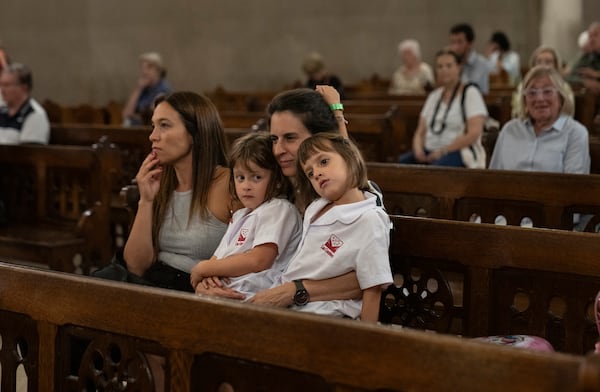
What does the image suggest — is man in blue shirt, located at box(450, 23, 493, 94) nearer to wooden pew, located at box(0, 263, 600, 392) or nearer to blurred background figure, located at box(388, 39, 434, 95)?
blurred background figure, located at box(388, 39, 434, 95)

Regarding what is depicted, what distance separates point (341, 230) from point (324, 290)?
0.19 metres

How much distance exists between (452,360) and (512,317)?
126 centimetres

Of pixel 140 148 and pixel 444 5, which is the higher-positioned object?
pixel 444 5

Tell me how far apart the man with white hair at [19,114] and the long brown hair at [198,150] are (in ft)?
10.5

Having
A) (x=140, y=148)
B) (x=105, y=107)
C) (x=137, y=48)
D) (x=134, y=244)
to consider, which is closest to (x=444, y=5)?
(x=137, y=48)

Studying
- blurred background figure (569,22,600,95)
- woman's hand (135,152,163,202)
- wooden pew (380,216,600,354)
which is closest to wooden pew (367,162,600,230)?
wooden pew (380,216,600,354)

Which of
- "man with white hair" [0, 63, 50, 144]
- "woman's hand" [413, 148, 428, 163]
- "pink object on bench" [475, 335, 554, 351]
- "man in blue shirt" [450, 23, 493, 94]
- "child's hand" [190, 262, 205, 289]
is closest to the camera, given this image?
"pink object on bench" [475, 335, 554, 351]

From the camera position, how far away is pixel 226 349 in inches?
90.4

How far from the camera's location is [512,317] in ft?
10.2

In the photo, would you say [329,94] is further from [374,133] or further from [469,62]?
[469,62]

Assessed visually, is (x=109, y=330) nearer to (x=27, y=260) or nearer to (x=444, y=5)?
(x=27, y=260)

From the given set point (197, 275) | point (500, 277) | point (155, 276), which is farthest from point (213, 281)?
point (500, 277)

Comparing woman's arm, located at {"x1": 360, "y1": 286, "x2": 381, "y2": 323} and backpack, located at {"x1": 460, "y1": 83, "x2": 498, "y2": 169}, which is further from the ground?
backpack, located at {"x1": 460, "y1": 83, "x2": 498, "y2": 169}

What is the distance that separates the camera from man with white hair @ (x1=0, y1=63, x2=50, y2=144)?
22.1 ft
